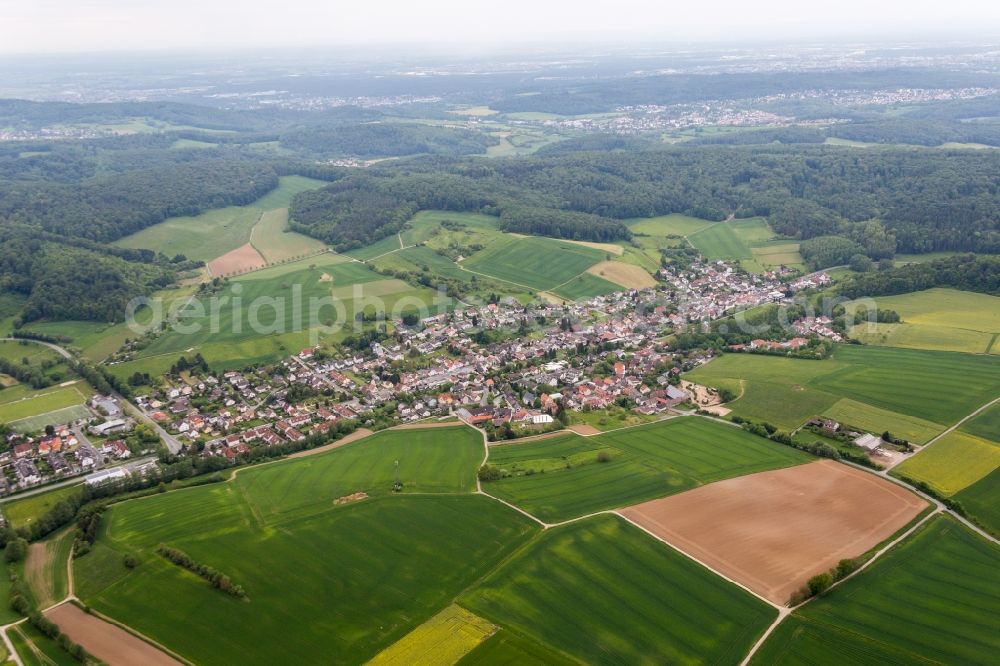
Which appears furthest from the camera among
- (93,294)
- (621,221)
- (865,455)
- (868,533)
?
(621,221)

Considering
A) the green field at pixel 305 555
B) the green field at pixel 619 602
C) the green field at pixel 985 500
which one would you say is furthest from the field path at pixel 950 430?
the green field at pixel 305 555

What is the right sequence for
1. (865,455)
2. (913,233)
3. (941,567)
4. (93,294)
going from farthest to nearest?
(913,233) → (93,294) → (865,455) → (941,567)

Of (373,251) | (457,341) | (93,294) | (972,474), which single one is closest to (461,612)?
(972,474)

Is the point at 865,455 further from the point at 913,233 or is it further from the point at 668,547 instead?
the point at 913,233

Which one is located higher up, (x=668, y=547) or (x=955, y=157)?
(x=955, y=157)

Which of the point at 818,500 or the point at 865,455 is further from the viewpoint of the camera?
the point at 865,455

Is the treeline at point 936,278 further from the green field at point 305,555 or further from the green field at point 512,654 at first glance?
the green field at point 512,654

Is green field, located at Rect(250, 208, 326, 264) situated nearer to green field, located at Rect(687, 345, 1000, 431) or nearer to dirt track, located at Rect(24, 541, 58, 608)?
green field, located at Rect(687, 345, 1000, 431)

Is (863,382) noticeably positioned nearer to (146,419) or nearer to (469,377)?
(469,377)
